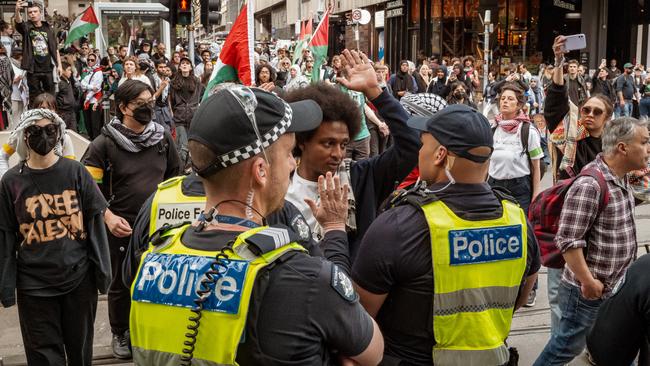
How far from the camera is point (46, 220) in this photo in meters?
4.43

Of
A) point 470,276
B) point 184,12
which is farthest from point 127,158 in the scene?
point 184,12

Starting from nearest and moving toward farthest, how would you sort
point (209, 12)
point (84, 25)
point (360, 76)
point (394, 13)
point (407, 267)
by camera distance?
point (407, 267) < point (360, 76) < point (209, 12) < point (84, 25) < point (394, 13)

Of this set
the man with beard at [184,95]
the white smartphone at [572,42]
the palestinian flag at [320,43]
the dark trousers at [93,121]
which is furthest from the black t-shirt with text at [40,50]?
the white smartphone at [572,42]

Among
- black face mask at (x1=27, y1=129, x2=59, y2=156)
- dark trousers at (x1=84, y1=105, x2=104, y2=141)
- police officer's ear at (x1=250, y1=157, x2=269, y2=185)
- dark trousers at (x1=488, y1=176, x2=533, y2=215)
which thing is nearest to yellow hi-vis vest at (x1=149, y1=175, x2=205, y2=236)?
black face mask at (x1=27, y1=129, x2=59, y2=156)

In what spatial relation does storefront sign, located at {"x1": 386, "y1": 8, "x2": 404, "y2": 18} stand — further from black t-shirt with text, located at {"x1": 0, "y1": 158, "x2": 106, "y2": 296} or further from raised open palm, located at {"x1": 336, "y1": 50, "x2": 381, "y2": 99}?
raised open palm, located at {"x1": 336, "y1": 50, "x2": 381, "y2": 99}

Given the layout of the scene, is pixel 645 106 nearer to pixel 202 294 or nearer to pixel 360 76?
pixel 360 76

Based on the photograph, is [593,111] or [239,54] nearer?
[593,111]

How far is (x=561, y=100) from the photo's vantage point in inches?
267

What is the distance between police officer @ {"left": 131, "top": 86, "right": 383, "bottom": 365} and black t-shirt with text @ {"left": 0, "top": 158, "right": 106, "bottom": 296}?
96.7 inches

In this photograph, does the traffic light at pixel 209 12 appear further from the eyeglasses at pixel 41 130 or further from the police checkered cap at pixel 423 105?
the police checkered cap at pixel 423 105

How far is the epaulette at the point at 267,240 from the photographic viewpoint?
199cm

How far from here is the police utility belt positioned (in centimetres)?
290

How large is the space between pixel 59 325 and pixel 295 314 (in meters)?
2.98

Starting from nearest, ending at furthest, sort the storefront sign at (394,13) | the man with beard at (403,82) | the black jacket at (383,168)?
the black jacket at (383,168) → the man with beard at (403,82) → the storefront sign at (394,13)
